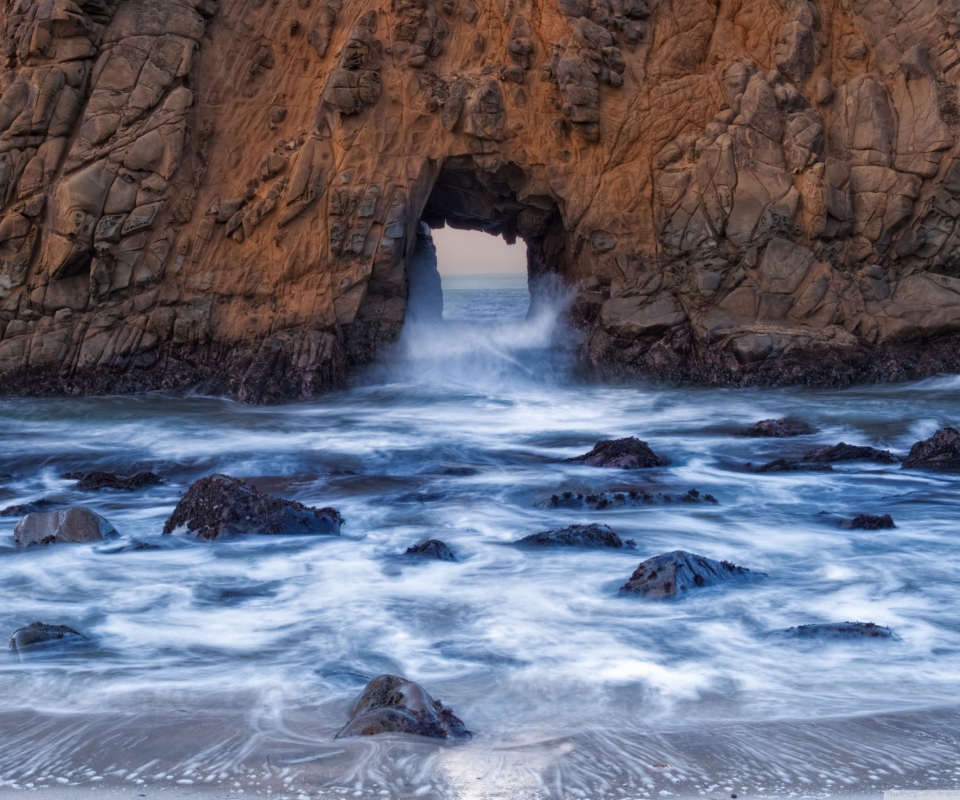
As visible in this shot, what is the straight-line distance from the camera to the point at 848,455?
1083cm

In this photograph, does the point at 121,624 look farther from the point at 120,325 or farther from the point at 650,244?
the point at 650,244

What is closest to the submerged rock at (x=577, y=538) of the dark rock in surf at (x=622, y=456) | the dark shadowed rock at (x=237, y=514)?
the dark shadowed rock at (x=237, y=514)

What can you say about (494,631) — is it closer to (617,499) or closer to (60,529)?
(617,499)

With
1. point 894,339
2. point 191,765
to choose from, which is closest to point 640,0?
point 894,339

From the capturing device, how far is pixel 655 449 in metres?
11.8

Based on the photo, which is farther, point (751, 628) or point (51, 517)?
point (51, 517)

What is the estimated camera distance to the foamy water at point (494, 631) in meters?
4.22

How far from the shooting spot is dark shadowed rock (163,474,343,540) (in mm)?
8070

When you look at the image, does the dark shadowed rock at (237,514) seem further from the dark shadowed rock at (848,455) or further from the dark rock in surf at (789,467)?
the dark shadowed rock at (848,455)

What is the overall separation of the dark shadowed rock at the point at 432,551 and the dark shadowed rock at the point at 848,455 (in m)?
4.71

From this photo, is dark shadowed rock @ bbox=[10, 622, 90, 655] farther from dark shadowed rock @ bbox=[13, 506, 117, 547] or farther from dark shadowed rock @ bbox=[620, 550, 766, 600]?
dark shadowed rock @ bbox=[620, 550, 766, 600]

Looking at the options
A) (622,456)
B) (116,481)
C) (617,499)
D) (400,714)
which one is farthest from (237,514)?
(622,456)

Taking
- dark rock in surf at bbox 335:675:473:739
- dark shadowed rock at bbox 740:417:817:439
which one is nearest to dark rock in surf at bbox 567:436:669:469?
dark shadowed rock at bbox 740:417:817:439

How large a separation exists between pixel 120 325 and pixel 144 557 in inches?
360
